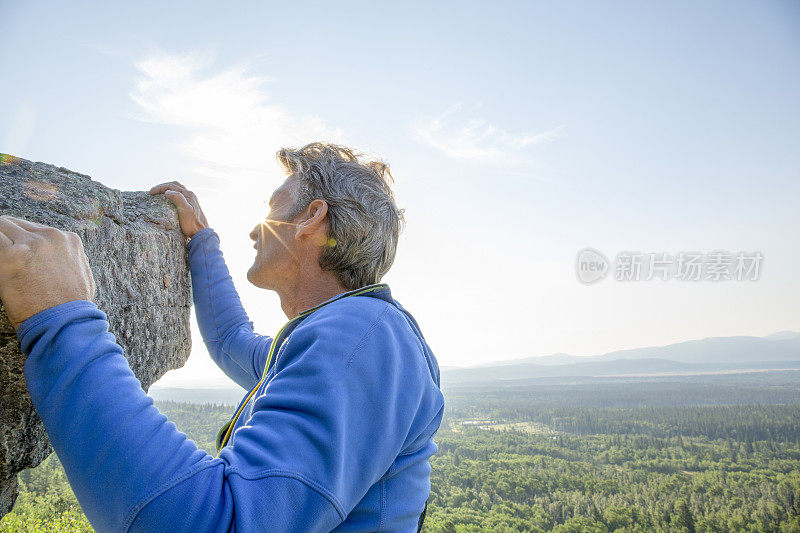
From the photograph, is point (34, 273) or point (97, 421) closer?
point (97, 421)

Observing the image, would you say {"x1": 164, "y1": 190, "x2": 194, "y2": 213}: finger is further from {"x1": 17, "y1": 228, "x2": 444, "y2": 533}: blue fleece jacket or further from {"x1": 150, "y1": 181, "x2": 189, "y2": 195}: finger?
{"x1": 17, "y1": 228, "x2": 444, "y2": 533}: blue fleece jacket

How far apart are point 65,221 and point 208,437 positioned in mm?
53965

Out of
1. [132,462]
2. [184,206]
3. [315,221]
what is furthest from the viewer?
[184,206]

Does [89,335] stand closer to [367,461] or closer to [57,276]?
[57,276]

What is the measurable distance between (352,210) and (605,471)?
365 feet

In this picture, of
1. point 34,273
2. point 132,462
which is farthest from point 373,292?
point 34,273

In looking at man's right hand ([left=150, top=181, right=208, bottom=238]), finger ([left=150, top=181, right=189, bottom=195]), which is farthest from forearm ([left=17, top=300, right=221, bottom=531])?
finger ([left=150, top=181, right=189, bottom=195])

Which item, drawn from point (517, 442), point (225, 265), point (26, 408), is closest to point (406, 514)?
point (26, 408)

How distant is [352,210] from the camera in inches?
88.7

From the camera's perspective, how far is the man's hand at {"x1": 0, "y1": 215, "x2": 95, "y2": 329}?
4.22 feet

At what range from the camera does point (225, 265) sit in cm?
315

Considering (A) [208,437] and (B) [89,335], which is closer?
(B) [89,335]

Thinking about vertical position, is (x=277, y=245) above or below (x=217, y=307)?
above

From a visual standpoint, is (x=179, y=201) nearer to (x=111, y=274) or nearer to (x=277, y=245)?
(x=111, y=274)
